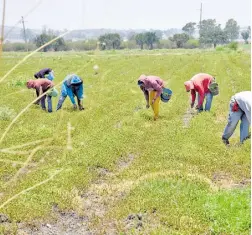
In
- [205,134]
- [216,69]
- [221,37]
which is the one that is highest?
[205,134]

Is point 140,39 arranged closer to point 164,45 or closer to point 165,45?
point 165,45

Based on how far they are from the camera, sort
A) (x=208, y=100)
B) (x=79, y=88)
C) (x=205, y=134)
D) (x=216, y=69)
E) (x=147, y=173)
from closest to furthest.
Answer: (x=147, y=173) → (x=205, y=134) → (x=208, y=100) → (x=79, y=88) → (x=216, y=69)

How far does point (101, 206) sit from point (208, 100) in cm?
797

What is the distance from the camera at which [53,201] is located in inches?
279

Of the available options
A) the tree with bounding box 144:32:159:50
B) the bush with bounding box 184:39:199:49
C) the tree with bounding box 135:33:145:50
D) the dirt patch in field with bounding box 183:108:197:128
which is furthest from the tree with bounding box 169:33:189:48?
the dirt patch in field with bounding box 183:108:197:128

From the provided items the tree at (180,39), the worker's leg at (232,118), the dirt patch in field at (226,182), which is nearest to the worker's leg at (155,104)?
the worker's leg at (232,118)

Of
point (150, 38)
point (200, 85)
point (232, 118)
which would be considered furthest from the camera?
point (150, 38)

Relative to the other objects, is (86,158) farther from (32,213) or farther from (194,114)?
(194,114)

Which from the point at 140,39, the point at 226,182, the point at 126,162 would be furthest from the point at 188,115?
the point at 140,39

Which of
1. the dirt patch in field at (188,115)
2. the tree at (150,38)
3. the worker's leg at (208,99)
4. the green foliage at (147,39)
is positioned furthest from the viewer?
the tree at (150,38)

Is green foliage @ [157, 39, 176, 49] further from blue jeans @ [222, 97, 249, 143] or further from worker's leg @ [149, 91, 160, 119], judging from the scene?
blue jeans @ [222, 97, 249, 143]

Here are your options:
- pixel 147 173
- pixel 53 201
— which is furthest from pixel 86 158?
pixel 53 201

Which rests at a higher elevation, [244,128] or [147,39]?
[244,128]

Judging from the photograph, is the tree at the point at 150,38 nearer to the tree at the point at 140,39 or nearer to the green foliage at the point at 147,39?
the green foliage at the point at 147,39
